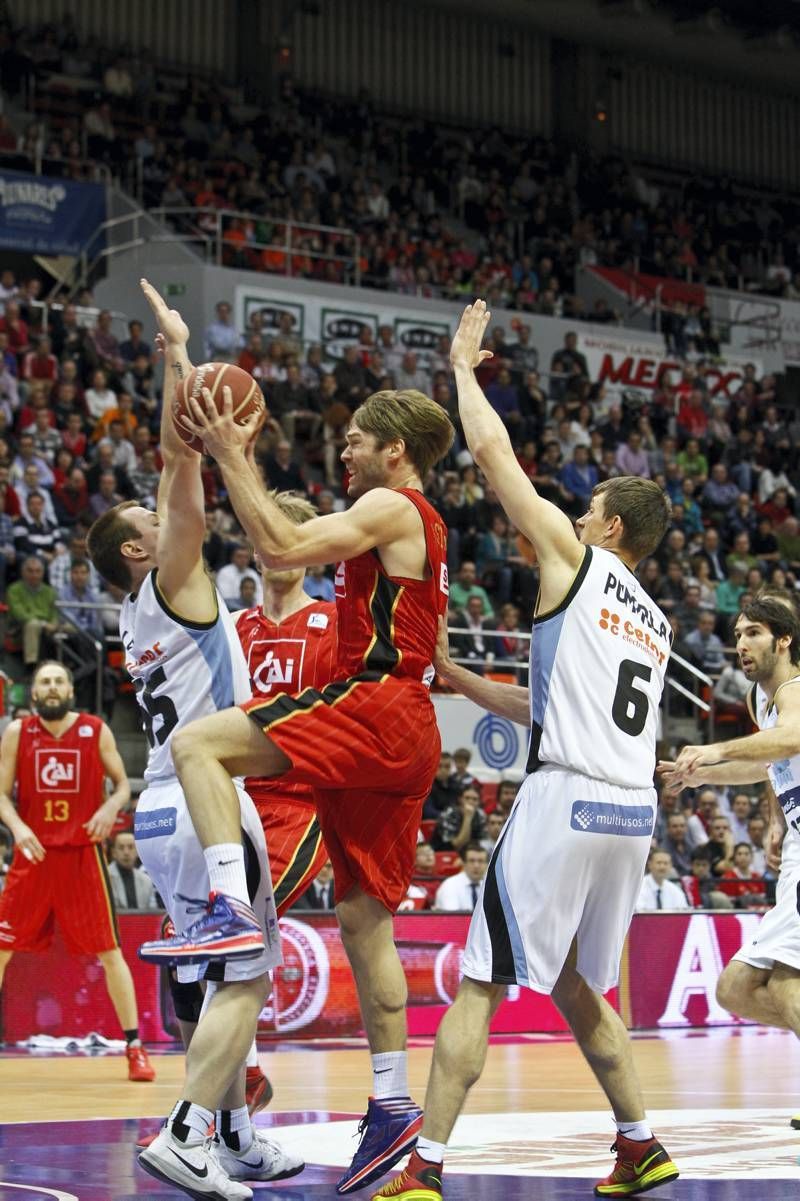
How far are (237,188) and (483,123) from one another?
9.16 meters

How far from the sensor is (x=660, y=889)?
16.0 metres

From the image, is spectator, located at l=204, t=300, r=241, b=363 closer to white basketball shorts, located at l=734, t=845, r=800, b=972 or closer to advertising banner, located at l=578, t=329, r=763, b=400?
advertising banner, located at l=578, t=329, r=763, b=400

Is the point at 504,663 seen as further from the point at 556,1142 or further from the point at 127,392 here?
the point at 556,1142

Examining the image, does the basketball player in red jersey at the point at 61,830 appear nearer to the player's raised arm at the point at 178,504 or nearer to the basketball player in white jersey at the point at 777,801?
the basketball player in white jersey at the point at 777,801

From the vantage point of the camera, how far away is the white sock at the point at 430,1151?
560 centimetres

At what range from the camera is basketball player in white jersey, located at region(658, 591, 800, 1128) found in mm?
7664

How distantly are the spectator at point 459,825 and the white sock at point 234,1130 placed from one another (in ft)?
34.4

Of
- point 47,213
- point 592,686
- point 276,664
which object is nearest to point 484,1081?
point 276,664

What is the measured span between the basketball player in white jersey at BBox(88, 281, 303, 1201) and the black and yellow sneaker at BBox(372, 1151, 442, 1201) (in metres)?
0.64

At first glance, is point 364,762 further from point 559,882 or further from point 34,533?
point 34,533

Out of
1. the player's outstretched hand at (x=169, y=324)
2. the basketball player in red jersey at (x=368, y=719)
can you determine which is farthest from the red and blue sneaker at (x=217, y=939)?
the player's outstretched hand at (x=169, y=324)

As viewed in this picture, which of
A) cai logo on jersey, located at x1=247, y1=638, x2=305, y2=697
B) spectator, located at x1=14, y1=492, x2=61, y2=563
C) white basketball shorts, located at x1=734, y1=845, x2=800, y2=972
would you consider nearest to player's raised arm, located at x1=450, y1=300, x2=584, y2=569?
cai logo on jersey, located at x1=247, y1=638, x2=305, y2=697

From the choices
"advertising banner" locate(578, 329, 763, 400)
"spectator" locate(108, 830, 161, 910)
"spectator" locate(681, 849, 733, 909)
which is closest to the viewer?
"spectator" locate(108, 830, 161, 910)

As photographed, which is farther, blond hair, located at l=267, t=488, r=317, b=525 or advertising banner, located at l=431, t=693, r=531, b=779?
advertising banner, located at l=431, t=693, r=531, b=779
